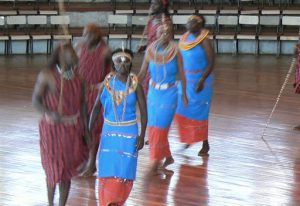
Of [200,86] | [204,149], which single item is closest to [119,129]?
[200,86]

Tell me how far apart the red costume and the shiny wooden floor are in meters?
0.85

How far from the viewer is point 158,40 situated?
6.25m

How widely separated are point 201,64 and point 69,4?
10157 millimetres

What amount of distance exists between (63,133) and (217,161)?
267 centimetres

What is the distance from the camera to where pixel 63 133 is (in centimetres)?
479

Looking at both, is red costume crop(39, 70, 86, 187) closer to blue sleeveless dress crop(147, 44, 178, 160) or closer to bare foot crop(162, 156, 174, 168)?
blue sleeveless dress crop(147, 44, 178, 160)

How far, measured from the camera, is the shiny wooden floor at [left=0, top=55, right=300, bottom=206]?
230 inches

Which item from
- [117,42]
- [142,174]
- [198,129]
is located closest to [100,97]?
[142,174]

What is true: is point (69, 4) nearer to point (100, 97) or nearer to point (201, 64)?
point (201, 64)

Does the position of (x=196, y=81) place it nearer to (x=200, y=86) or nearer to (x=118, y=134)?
(x=200, y=86)

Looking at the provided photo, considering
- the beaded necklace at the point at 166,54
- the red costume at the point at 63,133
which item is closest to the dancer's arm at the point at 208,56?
the beaded necklace at the point at 166,54

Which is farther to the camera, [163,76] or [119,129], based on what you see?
[163,76]

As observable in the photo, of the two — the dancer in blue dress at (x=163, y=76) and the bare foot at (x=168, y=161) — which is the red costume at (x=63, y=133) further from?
the bare foot at (x=168, y=161)

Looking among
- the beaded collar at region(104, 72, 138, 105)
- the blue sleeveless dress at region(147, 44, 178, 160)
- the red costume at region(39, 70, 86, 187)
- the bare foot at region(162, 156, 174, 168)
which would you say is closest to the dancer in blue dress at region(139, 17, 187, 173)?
the blue sleeveless dress at region(147, 44, 178, 160)
